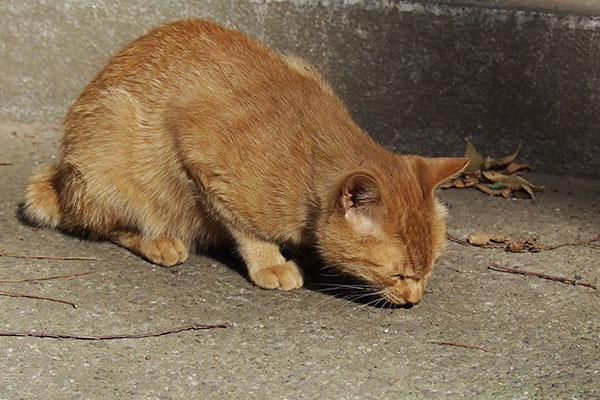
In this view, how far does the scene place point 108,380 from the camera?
2850 millimetres

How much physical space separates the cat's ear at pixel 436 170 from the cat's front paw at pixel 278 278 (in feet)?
2.41

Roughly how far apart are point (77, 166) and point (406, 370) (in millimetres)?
1902

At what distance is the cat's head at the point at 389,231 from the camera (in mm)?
3268

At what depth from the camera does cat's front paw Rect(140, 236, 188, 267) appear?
12.4 feet

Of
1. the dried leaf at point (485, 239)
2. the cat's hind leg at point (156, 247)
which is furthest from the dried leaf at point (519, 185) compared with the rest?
the cat's hind leg at point (156, 247)

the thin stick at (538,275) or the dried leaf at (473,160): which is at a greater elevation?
the dried leaf at (473,160)

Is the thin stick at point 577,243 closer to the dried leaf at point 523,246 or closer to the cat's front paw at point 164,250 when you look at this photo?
the dried leaf at point 523,246

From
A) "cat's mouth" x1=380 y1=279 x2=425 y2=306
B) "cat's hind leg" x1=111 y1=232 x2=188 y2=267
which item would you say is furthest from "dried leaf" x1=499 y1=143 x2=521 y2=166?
"cat's hind leg" x1=111 y1=232 x2=188 y2=267

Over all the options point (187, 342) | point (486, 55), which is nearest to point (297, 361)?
point (187, 342)

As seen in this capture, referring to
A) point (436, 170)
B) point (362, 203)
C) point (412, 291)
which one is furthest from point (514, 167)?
point (362, 203)

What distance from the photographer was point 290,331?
3.26 metres

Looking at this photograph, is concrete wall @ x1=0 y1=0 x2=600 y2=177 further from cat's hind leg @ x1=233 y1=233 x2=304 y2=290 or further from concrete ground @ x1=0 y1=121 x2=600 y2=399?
cat's hind leg @ x1=233 y1=233 x2=304 y2=290

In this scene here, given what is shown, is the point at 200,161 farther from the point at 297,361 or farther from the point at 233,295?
the point at 297,361

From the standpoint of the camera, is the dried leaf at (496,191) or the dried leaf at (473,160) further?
the dried leaf at (473,160)
